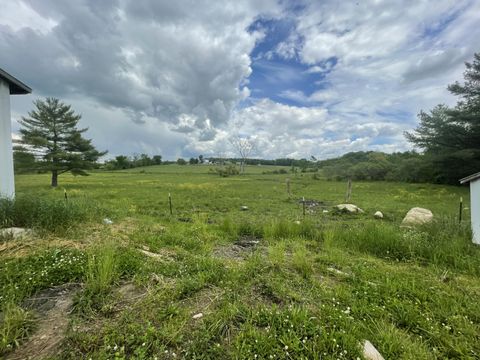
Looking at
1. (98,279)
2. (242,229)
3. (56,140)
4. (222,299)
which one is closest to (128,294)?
(98,279)

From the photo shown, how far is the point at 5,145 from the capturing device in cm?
653

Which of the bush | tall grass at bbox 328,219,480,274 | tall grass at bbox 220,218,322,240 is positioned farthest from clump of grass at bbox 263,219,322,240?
the bush

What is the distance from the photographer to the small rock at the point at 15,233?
4236mm

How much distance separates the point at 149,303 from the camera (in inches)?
113

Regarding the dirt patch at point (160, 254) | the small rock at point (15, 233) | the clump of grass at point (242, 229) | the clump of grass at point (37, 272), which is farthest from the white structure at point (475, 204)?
the small rock at point (15, 233)

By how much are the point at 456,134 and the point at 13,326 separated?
105 ft

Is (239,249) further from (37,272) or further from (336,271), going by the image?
(37,272)

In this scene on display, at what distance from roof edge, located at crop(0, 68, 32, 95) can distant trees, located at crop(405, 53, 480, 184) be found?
31.4m

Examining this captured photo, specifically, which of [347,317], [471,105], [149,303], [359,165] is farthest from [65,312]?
[359,165]

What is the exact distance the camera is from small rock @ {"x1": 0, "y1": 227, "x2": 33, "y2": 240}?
424 cm

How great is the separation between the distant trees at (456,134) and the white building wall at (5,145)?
3175cm

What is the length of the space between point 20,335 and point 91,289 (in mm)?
732

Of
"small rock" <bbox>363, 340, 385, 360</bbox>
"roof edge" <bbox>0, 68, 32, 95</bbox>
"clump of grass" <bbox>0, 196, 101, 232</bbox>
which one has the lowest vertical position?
"small rock" <bbox>363, 340, 385, 360</bbox>

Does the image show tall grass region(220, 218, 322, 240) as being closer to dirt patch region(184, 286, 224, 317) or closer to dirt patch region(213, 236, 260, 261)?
dirt patch region(213, 236, 260, 261)
